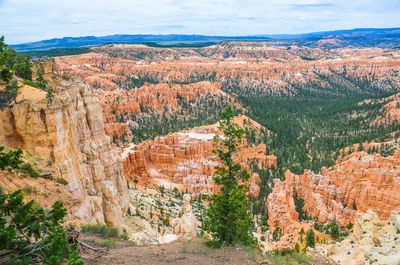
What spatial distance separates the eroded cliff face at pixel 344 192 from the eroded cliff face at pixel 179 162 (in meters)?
6.01

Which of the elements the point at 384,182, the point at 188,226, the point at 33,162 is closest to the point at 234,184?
the point at 188,226

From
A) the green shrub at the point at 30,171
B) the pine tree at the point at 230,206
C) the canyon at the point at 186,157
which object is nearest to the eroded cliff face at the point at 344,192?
the canyon at the point at 186,157

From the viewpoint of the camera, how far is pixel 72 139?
14258mm

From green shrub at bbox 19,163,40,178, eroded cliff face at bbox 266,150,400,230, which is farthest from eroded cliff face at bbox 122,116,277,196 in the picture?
green shrub at bbox 19,163,40,178

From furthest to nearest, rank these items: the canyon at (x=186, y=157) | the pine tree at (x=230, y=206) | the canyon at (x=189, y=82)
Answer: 1. the canyon at (x=189, y=82)
2. the canyon at (x=186, y=157)
3. the pine tree at (x=230, y=206)

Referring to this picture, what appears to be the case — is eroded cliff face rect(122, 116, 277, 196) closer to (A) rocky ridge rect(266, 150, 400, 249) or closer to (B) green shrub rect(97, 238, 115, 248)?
(A) rocky ridge rect(266, 150, 400, 249)

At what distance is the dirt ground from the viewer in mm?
7425

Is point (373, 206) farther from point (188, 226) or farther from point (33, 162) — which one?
point (33, 162)

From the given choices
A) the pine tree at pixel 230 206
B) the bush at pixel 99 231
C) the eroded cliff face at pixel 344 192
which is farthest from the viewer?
the eroded cliff face at pixel 344 192

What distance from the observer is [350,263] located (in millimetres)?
11047

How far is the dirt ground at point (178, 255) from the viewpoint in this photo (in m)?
7.43

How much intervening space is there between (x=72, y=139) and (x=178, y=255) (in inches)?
355

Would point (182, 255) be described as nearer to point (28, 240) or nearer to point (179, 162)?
point (28, 240)

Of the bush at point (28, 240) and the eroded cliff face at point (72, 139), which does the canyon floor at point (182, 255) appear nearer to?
the bush at point (28, 240)
